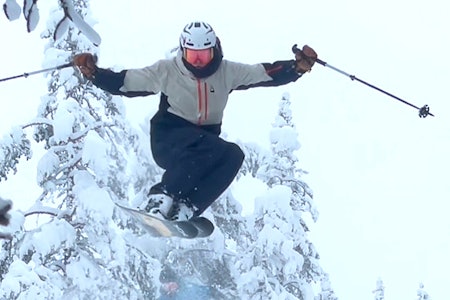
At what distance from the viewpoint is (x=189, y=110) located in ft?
24.8

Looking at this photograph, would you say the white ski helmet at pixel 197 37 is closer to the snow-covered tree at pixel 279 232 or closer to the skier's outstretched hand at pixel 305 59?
the skier's outstretched hand at pixel 305 59

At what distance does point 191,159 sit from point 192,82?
21.6 inches

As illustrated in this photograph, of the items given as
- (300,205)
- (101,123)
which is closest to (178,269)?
(300,205)

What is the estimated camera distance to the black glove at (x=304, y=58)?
7555mm

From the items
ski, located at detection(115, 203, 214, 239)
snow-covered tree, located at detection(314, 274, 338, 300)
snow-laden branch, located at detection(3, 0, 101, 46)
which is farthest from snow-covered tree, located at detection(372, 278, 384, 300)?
snow-laden branch, located at detection(3, 0, 101, 46)

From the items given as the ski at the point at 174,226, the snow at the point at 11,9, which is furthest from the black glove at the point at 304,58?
the snow at the point at 11,9

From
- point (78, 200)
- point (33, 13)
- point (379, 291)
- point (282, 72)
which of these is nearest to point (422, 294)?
point (379, 291)

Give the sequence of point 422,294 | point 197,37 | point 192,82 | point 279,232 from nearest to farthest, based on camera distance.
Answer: point 197,37, point 192,82, point 279,232, point 422,294

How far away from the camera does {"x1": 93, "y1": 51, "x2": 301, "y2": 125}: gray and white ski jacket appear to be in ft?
24.5

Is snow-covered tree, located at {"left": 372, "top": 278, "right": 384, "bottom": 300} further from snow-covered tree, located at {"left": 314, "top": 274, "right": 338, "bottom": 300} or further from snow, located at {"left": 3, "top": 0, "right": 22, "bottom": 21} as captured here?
snow, located at {"left": 3, "top": 0, "right": 22, "bottom": 21}

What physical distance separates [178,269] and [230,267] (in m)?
1.03

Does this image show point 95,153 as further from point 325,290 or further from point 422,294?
point 422,294

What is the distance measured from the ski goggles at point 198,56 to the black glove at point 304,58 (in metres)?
0.70

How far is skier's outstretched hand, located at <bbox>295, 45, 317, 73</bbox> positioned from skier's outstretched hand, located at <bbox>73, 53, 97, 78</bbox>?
144cm
